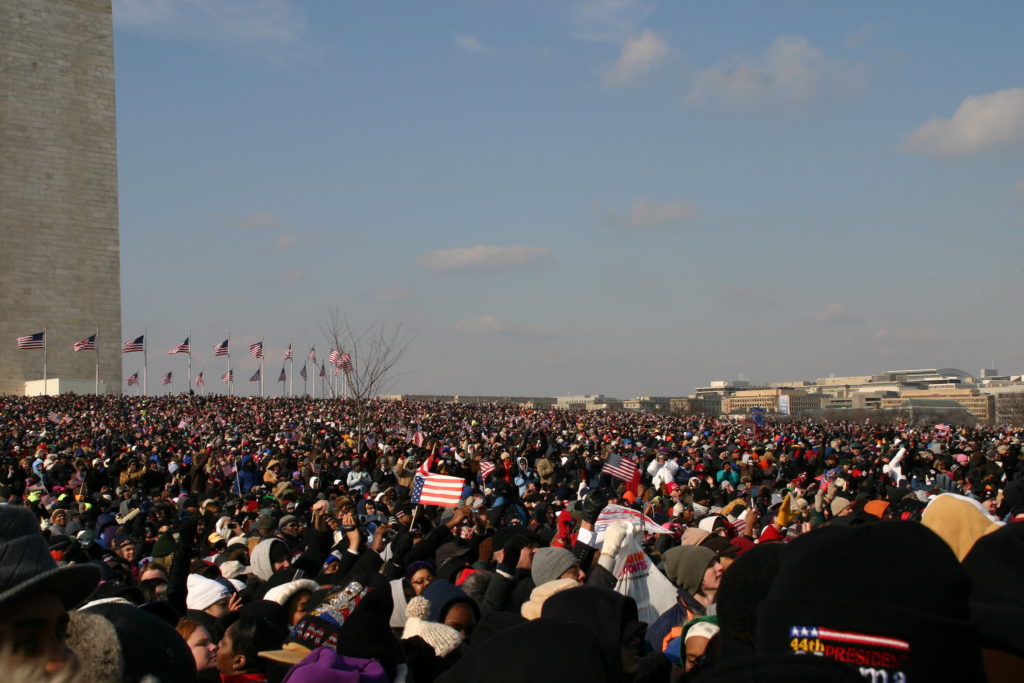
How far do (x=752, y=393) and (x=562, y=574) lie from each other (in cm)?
15976

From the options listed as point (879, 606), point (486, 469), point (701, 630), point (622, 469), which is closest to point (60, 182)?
point (486, 469)

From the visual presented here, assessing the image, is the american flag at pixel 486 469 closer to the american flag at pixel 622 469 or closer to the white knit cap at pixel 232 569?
the american flag at pixel 622 469

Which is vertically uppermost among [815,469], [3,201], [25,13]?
[25,13]

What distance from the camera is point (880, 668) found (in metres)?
1.73

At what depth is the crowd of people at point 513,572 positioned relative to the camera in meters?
1.81

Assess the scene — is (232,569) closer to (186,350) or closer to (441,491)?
(441,491)

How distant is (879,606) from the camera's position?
1757mm

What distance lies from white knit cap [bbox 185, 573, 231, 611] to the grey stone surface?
5604cm

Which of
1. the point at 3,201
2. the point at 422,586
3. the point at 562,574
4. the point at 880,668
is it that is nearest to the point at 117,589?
the point at 422,586

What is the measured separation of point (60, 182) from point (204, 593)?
5927 centimetres

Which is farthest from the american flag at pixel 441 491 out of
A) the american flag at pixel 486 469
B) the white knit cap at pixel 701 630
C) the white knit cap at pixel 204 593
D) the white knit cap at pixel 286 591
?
the white knit cap at pixel 701 630

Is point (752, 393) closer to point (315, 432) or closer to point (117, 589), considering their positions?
point (315, 432)

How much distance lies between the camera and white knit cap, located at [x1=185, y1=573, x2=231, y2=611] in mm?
6344

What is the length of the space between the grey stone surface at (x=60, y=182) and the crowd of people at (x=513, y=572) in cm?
4132
